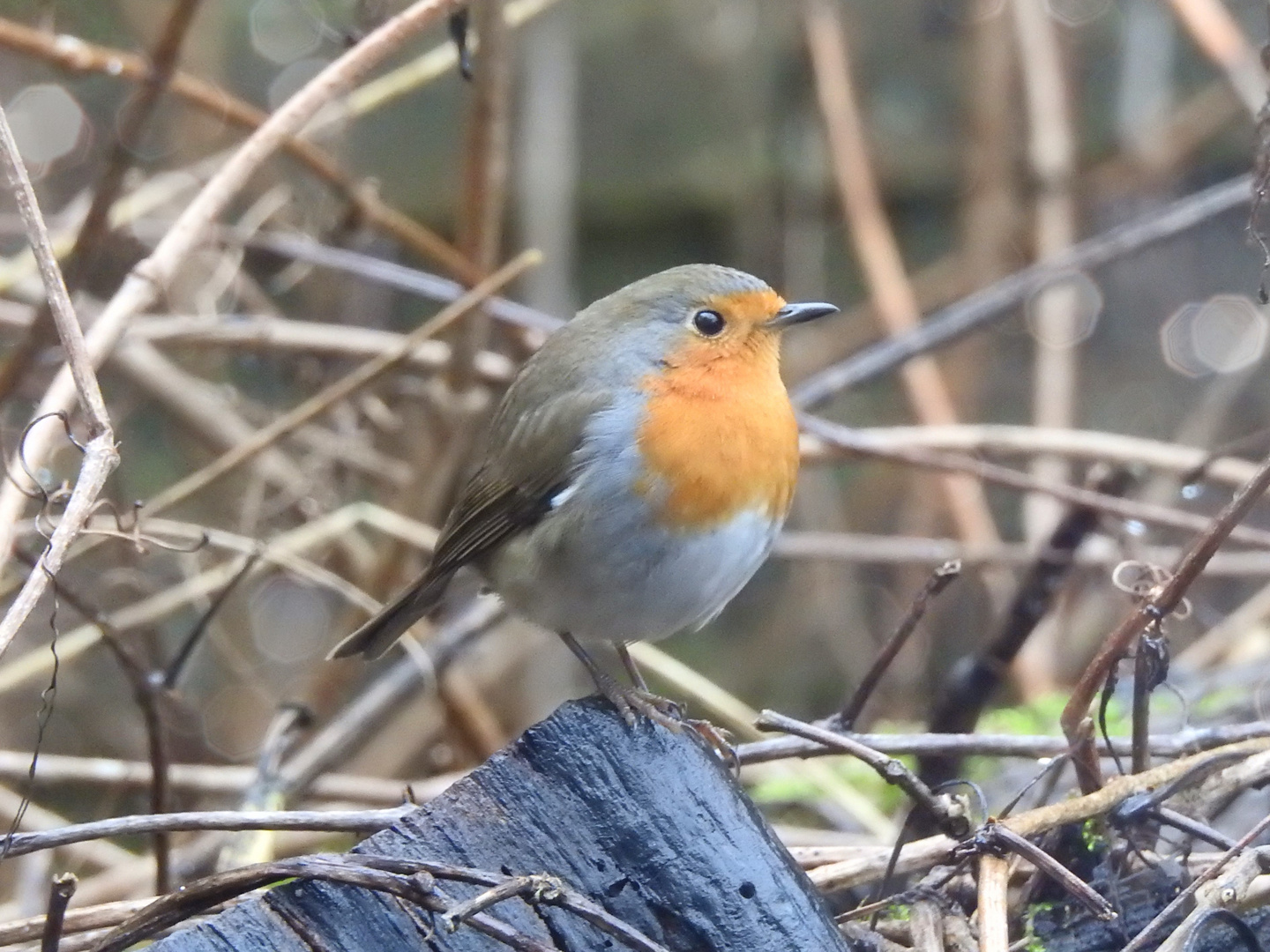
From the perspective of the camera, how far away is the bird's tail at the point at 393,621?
2.63 meters

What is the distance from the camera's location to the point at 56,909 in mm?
1400

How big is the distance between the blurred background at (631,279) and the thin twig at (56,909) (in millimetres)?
768

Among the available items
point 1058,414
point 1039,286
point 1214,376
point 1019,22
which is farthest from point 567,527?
point 1214,376

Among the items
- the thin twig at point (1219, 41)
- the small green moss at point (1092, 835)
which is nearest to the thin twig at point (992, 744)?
the small green moss at point (1092, 835)

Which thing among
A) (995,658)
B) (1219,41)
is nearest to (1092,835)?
(995,658)

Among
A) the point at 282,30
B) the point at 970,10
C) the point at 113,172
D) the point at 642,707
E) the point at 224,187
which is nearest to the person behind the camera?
the point at 642,707

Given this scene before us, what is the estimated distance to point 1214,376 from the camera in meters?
5.87

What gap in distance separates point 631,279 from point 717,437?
14.8 feet

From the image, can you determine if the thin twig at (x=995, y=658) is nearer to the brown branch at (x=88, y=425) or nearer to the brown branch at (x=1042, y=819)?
the brown branch at (x=1042, y=819)

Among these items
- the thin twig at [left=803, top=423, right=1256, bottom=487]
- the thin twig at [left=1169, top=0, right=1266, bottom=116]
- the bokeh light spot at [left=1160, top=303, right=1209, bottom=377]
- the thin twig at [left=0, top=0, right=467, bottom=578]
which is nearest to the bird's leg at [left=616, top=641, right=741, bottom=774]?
the thin twig at [left=0, top=0, right=467, bottom=578]

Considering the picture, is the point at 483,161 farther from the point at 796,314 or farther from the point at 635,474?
the point at 635,474

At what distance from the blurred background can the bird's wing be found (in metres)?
0.31

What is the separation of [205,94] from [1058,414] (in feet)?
9.46

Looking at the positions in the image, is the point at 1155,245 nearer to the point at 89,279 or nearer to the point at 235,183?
the point at 235,183
